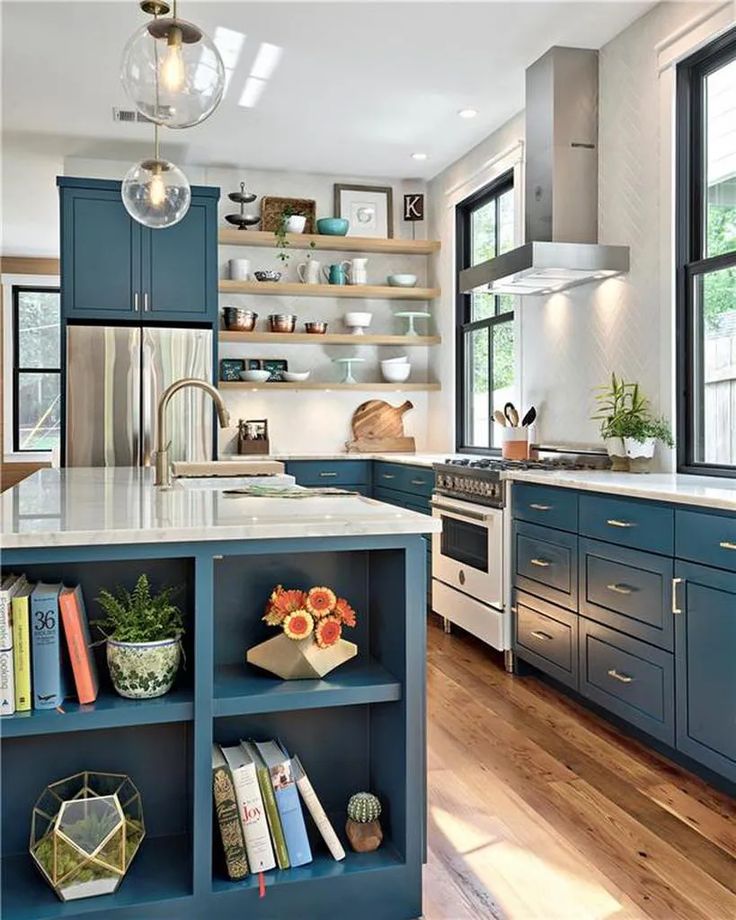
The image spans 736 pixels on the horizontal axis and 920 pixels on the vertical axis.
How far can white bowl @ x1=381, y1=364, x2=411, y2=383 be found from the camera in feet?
21.0

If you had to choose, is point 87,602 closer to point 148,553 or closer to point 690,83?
point 148,553

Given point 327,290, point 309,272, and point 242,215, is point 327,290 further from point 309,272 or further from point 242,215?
point 242,215

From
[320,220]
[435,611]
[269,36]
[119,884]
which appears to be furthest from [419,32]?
[119,884]

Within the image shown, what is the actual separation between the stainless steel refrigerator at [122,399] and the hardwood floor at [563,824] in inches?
104

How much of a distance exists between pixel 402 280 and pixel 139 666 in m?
4.90

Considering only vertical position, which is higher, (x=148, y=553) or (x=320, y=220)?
(x=320, y=220)

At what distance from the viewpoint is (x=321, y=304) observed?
6.36 metres

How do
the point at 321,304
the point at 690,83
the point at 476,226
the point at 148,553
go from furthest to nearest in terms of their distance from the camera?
the point at 321,304 → the point at 476,226 → the point at 690,83 → the point at 148,553

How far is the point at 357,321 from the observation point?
6.21m

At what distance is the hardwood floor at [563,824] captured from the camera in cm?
204

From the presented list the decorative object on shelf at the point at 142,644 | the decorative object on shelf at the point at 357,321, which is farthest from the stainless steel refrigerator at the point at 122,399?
the decorative object on shelf at the point at 142,644

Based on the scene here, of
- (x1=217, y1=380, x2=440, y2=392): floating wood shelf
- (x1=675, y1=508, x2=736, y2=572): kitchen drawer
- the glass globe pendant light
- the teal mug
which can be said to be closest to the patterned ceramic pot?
(x1=675, y1=508, x2=736, y2=572): kitchen drawer

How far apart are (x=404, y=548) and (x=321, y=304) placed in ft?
15.2

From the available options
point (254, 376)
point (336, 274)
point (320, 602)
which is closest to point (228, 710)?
point (320, 602)
